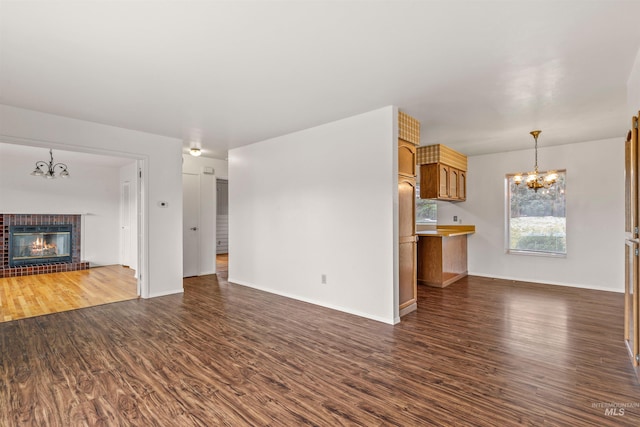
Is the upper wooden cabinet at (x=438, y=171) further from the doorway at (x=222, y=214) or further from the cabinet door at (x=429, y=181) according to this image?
the doorway at (x=222, y=214)

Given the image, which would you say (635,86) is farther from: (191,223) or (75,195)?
(75,195)

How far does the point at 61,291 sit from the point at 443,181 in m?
6.78

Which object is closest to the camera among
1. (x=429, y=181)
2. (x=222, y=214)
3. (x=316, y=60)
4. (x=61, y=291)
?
(x=316, y=60)

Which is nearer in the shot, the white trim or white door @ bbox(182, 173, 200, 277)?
the white trim

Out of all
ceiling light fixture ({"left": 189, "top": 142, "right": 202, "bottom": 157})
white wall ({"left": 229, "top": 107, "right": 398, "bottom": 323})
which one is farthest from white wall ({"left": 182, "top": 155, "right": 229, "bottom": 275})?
white wall ({"left": 229, "top": 107, "right": 398, "bottom": 323})

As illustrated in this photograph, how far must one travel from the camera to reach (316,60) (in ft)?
8.59

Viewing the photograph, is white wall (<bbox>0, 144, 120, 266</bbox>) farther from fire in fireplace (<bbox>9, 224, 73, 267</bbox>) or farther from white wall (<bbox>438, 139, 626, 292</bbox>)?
white wall (<bbox>438, 139, 626, 292</bbox>)

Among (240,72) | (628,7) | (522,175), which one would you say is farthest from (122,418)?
(522,175)

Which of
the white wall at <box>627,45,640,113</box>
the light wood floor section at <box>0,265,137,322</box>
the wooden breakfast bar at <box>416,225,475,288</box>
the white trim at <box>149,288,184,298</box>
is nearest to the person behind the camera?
the white wall at <box>627,45,640,113</box>

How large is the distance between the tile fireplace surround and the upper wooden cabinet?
759 cm

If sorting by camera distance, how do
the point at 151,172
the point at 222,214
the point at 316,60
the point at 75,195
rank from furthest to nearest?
1. the point at 222,214
2. the point at 75,195
3. the point at 151,172
4. the point at 316,60

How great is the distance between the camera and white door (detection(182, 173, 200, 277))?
648cm

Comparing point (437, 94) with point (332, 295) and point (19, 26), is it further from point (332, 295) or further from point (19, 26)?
point (19, 26)

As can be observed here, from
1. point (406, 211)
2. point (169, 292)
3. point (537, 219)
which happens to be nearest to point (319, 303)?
point (406, 211)
